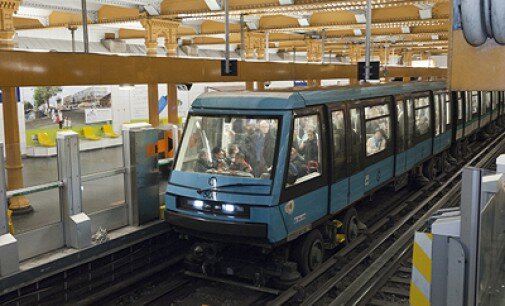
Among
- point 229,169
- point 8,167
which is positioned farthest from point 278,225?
point 8,167

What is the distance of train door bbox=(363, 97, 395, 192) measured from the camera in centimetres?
873

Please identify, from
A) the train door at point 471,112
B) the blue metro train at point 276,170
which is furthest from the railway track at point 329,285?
the train door at point 471,112

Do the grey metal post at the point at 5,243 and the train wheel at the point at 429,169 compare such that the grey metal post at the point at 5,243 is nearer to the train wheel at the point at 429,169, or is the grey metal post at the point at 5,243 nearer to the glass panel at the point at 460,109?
the train wheel at the point at 429,169

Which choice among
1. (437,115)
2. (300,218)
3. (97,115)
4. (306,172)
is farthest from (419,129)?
(97,115)

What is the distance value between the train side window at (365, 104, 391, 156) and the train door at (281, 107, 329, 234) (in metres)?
1.67

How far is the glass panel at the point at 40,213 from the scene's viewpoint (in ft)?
21.3

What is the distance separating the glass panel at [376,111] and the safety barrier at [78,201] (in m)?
3.32

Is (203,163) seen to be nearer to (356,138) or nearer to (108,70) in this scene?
(108,70)

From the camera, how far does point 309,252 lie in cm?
736

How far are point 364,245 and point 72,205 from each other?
463cm

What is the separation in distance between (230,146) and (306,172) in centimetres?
103

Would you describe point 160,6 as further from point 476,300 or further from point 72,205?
point 476,300

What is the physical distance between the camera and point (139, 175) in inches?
310

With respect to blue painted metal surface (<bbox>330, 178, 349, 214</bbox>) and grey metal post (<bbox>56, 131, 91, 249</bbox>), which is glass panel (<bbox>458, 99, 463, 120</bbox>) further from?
grey metal post (<bbox>56, 131, 91, 249</bbox>)
